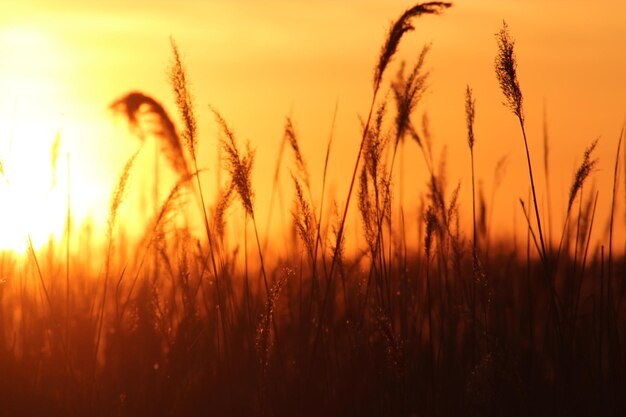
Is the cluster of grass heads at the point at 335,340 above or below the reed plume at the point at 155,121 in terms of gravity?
below

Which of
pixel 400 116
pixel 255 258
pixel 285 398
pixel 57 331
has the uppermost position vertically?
pixel 400 116

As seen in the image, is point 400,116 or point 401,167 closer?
point 400,116

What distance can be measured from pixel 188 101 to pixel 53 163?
0.58m

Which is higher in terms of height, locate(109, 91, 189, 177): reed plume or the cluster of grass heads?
locate(109, 91, 189, 177): reed plume

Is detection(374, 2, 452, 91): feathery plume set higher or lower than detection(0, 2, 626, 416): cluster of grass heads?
higher

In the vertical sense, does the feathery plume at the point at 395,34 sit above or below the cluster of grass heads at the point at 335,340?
above

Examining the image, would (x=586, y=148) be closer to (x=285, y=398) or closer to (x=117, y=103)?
(x=285, y=398)

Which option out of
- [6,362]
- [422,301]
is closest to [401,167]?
[422,301]

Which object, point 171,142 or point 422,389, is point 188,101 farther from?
point 422,389

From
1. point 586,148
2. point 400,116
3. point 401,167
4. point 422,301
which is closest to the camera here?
point 586,148

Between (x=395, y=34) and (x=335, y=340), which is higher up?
(x=395, y=34)

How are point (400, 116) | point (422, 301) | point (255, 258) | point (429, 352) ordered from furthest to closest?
point (255, 258) < point (422, 301) < point (400, 116) < point (429, 352)

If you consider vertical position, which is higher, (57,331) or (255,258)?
(255,258)

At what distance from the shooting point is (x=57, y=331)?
3.12 m
